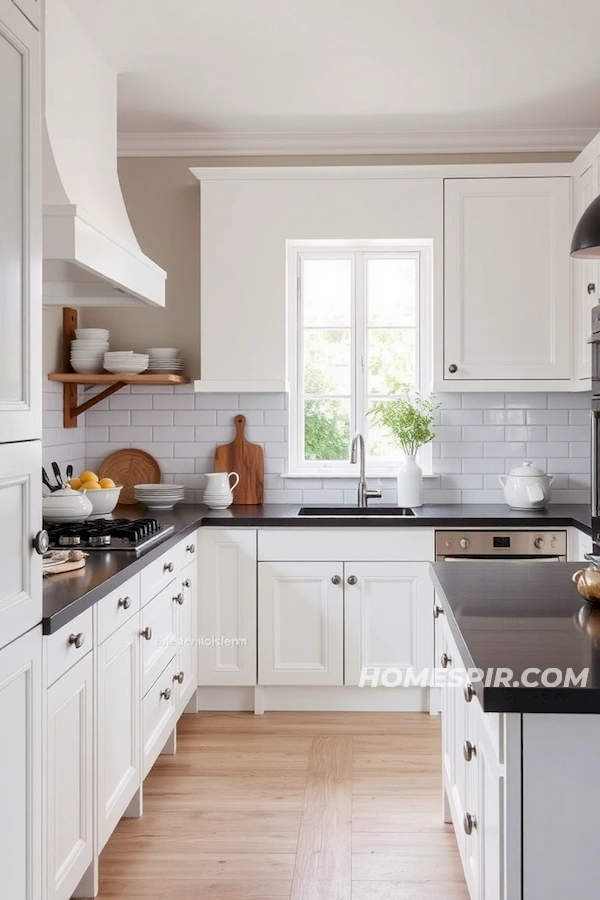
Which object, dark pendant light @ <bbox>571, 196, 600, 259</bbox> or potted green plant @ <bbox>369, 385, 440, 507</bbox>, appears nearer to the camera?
dark pendant light @ <bbox>571, 196, 600, 259</bbox>

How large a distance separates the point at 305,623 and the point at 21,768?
2.30 meters

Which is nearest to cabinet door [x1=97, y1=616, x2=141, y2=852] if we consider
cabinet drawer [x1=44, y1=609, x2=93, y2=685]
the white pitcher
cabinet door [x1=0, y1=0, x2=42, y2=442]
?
cabinet drawer [x1=44, y1=609, x2=93, y2=685]

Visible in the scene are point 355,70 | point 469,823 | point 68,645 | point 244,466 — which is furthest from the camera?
point 244,466

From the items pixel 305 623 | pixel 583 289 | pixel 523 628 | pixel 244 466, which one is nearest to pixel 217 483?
pixel 244 466

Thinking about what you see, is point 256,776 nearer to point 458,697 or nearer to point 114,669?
point 114,669

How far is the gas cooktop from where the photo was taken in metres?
3.08

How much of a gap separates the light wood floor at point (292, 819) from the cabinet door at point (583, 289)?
178cm

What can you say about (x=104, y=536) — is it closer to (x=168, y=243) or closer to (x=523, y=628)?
(x=523, y=628)

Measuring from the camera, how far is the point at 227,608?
13.7ft

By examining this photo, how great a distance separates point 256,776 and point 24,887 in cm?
160

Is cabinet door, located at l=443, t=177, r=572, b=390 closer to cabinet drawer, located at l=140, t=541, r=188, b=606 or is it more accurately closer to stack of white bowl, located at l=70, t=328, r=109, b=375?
cabinet drawer, located at l=140, t=541, r=188, b=606

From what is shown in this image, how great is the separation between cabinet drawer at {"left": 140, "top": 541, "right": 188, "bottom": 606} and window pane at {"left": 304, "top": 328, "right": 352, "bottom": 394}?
4.37ft

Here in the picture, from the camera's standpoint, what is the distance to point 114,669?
8.87 ft

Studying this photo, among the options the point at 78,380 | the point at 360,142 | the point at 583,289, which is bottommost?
the point at 78,380
